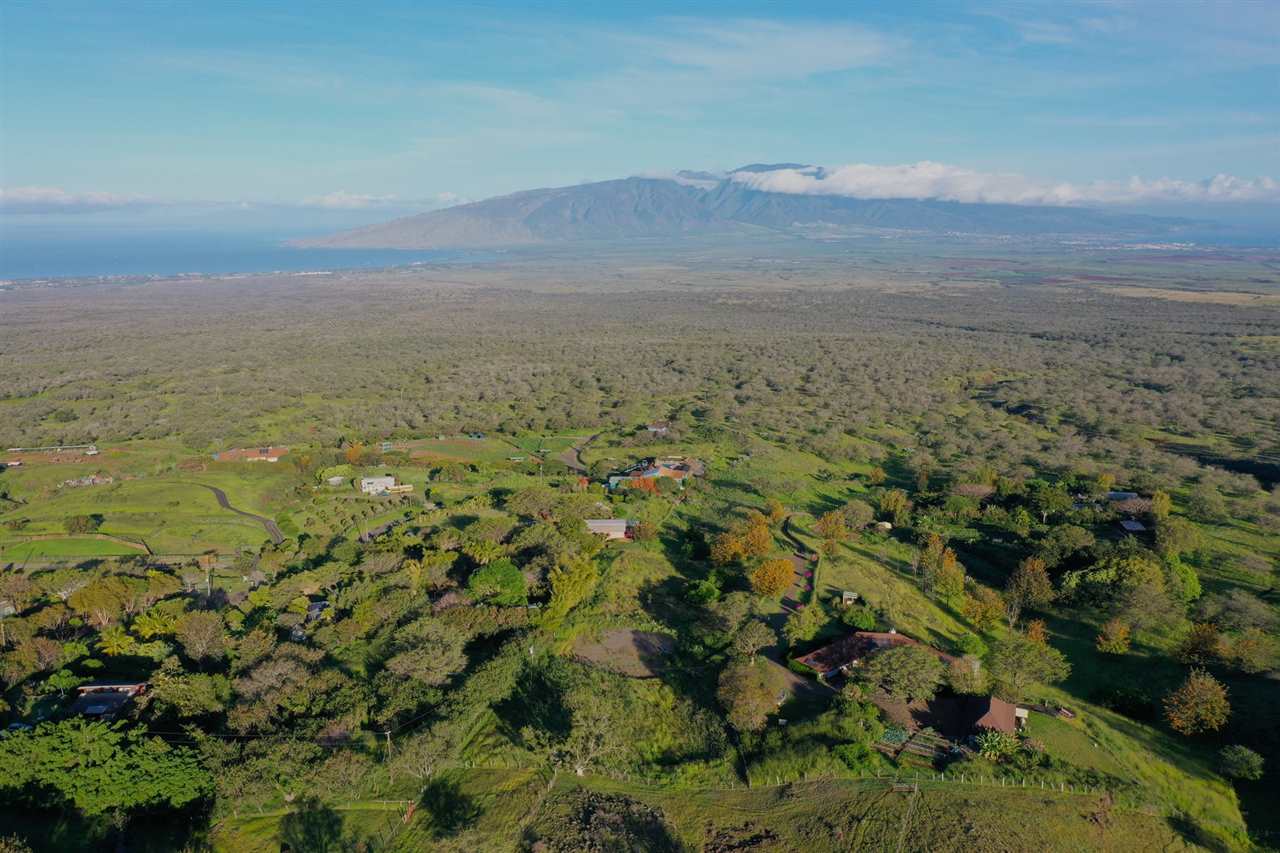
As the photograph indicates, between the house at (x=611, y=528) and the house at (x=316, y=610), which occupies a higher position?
the house at (x=611, y=528)

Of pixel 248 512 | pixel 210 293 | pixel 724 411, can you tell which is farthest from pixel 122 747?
pixel 210 293

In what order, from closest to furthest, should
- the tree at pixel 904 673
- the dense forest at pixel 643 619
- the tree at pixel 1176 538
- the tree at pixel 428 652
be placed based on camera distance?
the dense forest at pixel 643 619 → the tree at pixel 904 673 → the tree at pixel 428 652 → the tree at pixel 1176 538

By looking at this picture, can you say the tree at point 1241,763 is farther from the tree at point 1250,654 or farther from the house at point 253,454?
the house at point 253,454

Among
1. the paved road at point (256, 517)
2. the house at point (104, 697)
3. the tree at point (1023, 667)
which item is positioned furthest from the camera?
the paved road at point (256, 517)

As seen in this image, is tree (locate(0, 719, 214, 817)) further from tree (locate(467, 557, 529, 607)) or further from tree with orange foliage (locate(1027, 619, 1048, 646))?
tree with orange foliage (locate(1027, 619, 1048, 646))

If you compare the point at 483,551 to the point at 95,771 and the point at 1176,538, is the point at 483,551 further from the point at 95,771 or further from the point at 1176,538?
the point at 1176,538

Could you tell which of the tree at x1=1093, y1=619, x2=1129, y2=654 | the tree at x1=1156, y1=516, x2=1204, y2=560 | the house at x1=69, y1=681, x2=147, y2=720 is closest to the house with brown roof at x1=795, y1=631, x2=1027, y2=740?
the tree at x1=1093, y1=619, x2=1129, y2=654

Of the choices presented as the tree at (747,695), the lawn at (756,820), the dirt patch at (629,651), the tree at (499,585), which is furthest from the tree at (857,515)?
the lawn at (756,820)
